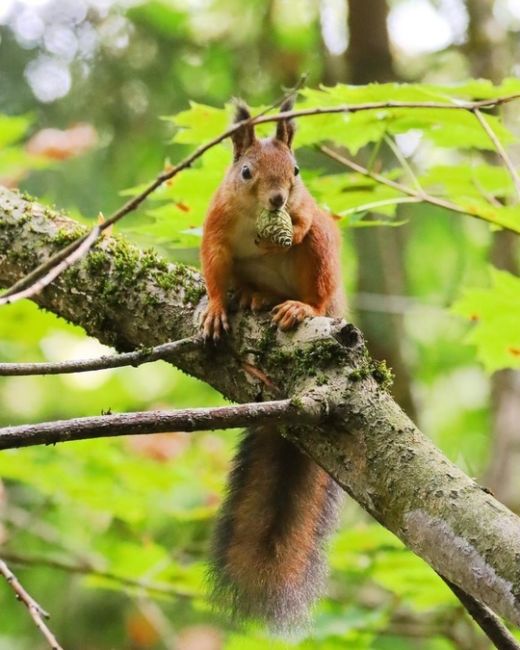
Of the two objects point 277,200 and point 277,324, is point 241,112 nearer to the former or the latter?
point 277,200

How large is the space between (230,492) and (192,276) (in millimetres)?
471

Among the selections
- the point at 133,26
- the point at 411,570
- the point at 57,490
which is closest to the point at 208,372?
the point at 411,570

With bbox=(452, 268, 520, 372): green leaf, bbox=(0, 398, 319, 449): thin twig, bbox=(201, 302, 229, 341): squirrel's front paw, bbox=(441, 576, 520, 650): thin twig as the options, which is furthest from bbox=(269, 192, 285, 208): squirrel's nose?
bbox=(441, 576, 520, 650): thin twig

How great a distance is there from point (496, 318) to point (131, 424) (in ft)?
4.96

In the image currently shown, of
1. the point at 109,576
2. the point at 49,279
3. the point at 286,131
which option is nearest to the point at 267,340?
the point at 49,279

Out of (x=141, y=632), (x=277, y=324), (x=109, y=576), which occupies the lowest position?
(x=141, y=632)

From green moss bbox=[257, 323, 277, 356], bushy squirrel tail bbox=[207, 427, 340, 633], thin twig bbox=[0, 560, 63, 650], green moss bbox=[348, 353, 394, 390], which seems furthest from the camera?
bushy squirrel tail bbox=[207, 427, 340, 633]

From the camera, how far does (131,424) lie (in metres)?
1.16

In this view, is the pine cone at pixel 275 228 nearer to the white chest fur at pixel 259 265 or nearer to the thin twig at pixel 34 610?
the white chest fur at pixel 259 265

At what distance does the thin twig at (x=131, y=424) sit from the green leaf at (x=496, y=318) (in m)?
1.27

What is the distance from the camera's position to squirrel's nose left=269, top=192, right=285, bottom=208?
2037mm

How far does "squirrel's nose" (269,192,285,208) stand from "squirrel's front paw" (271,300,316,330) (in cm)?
33

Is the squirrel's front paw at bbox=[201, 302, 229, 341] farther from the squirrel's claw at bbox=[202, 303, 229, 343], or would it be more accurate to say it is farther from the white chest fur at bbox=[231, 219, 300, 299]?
the white chest fur at bbox=[231, 219, 300, 299]

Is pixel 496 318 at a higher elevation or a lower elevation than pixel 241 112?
lower
